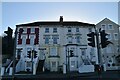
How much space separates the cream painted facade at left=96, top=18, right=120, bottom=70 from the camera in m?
43.4

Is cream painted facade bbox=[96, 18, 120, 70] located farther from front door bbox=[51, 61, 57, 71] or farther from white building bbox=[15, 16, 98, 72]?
front door bbox=[51, 61, 57, 71]

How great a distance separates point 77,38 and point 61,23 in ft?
18.3

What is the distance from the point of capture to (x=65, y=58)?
4075 cm

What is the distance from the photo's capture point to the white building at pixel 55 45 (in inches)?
1565

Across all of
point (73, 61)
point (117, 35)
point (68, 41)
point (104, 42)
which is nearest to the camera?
point (104, 42)

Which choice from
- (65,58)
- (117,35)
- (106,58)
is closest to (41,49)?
(65,58)

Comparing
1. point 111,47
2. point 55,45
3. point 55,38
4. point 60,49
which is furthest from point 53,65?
point 111,47

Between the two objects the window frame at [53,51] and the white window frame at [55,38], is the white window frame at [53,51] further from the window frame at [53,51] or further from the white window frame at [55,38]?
the white window frame at [55,38]

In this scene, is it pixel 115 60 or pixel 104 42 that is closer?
pixel 104 42

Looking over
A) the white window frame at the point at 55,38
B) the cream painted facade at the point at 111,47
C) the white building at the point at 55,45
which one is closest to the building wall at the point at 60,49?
the white building at the point at 55,45

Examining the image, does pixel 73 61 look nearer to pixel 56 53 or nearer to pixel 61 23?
pixel 56 53

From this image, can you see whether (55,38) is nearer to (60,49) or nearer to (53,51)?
(60,49)

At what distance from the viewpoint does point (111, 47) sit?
44.4m

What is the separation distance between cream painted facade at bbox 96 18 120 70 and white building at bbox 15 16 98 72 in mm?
4071
